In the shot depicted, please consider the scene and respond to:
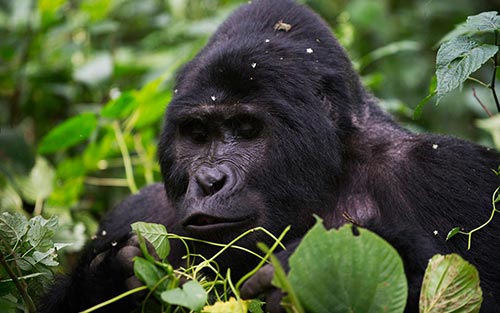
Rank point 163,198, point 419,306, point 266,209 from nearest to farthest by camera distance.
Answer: point 419,306, point 266,209, point 163,198

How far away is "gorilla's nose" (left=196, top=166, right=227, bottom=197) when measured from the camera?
9.28ft

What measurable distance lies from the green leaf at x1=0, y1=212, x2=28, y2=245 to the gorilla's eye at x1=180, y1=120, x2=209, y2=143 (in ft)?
2.61

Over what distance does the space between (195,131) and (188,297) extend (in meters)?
1.22

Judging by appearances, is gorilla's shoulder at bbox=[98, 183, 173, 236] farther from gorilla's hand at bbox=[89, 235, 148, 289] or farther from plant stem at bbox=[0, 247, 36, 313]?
plant stem at bbox=[0, 247, 36, 313]

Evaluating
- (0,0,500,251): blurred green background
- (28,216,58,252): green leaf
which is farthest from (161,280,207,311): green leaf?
(0,0,500,251): blurred green background

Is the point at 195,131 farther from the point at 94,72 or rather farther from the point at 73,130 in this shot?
the point at 94,72

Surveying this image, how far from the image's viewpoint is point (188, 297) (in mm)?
2096

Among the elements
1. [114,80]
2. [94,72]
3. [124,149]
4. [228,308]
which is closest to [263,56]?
[228,308]

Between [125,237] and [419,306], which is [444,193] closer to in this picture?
[419,306]

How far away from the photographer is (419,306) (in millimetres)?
2238

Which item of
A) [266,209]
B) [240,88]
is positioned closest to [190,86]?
[240,88]

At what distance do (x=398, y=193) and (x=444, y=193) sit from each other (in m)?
0.18

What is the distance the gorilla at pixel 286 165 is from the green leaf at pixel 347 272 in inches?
27.9

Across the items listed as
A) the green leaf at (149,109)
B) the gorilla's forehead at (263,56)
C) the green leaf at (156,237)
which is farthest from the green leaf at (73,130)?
the green leaf at (156,237)
